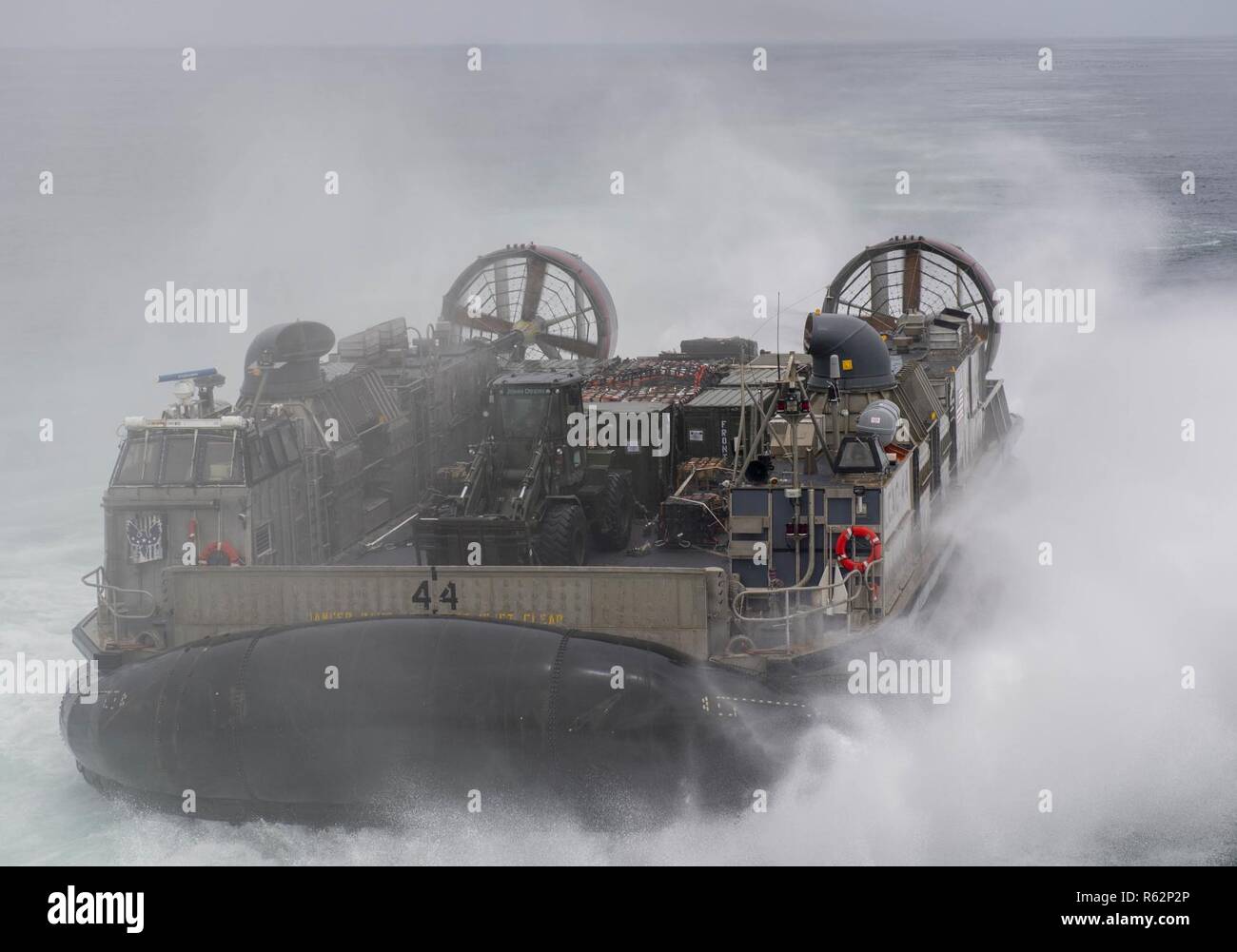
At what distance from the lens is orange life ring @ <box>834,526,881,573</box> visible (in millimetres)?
11562

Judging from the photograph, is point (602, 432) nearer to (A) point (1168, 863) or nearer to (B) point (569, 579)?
(B) point (569, 579)

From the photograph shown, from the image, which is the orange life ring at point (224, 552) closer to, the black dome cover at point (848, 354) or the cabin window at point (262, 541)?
the cabin window at point (262, 541)

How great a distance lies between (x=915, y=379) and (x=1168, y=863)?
5.21 m

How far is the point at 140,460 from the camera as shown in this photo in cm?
1239

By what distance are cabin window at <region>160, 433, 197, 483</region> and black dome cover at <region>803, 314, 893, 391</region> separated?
15.8ft

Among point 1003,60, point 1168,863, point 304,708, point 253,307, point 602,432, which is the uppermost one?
point 1003,60

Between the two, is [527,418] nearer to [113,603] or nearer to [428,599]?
[428,599]

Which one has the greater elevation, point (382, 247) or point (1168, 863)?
point (382, 247)

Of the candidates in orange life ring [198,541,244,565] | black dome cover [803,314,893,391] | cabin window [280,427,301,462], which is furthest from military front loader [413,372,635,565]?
black dome cover [803,314,893,391]

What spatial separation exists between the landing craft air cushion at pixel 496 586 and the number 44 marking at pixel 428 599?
0.02 metres

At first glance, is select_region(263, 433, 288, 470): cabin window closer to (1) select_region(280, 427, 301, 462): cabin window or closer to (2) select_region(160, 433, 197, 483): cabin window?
(1) select_region(280, 427, 301, 462): cabin window

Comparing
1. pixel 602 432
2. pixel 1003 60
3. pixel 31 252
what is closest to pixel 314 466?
pixel 602 432

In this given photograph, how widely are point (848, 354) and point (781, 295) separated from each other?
18434 millimetres

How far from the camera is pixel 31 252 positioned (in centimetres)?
4356
